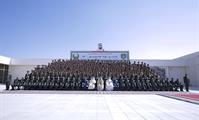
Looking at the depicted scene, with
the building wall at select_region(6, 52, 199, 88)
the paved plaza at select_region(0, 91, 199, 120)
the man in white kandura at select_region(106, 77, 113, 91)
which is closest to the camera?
the paved plaza at select_region(0, 91, 199, 120)

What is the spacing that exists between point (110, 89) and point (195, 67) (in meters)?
12.1

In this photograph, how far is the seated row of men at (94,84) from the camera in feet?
47.9

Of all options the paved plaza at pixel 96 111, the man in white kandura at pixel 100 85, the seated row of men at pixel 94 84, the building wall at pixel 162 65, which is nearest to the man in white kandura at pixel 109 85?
the seated row of men at pixel 94 84

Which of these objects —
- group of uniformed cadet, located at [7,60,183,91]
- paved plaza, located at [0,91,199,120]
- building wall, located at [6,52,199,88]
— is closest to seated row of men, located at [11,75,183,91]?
group of uniformed cadet, located at [7,60,183,91]

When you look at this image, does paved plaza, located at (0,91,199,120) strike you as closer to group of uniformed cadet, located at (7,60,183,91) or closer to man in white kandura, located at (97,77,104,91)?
group of uniformed cadet, located at (7,60,183,91)

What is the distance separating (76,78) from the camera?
15.1 m

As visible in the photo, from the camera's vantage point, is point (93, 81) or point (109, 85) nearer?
point (109, 85)

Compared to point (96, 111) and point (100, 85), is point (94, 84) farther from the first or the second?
point (96, 111)

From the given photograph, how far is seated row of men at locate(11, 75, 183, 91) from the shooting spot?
14.6 meters

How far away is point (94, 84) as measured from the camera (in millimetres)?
15102

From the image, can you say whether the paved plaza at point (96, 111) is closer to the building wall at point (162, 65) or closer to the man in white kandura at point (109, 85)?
the man in white kandura at point (109, 85)

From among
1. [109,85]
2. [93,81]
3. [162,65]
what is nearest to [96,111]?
[109,85]

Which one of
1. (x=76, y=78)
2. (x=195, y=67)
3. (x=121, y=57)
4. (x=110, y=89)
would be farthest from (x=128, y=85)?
(x=195, y=67)

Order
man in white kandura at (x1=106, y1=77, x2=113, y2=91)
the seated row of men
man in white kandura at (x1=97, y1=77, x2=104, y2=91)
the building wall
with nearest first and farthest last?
the seated row of men → man in white kandura at (x1=106, y1=77, x2=113, y2=91) → man in white kandura at (x1=97, y1=77, x2=104, y2=91) → the building wall
